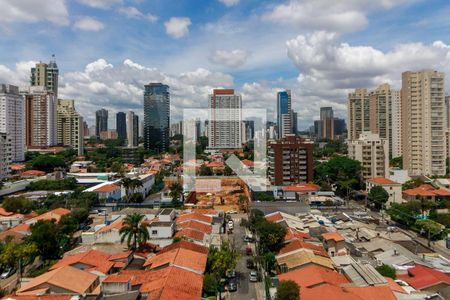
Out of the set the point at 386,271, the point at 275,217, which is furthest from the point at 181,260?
the point at 275,217

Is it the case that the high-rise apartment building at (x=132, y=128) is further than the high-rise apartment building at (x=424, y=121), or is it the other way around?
the high-rise apartment building at (x=132, y=128)

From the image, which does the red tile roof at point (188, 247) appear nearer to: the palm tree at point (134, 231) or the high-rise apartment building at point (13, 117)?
the palm tree at point (134, 231)

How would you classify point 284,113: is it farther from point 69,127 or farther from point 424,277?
point 424,277

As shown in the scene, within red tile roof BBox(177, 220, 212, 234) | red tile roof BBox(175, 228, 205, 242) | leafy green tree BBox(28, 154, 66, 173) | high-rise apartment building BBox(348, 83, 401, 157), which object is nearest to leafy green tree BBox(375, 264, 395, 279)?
red tile roof BBox(175, 228, 205, 242)

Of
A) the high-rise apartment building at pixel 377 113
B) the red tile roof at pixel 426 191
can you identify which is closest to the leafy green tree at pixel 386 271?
the red tile roof at pixel 426 191

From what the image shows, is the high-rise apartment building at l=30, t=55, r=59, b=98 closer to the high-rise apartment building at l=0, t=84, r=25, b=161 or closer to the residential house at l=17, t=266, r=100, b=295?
the high-rise apartment building at l=0, t=84, r=25, b=161
